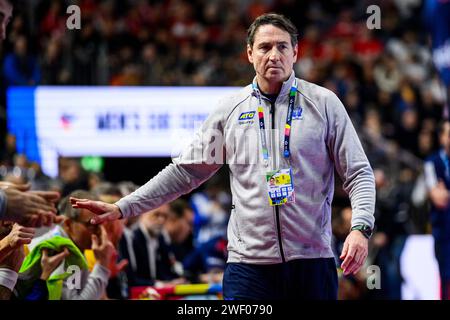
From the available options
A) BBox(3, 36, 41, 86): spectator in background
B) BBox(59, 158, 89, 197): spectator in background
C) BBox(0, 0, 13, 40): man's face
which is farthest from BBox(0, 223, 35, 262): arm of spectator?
BBox(59, 158, 89, 197): spectator in background

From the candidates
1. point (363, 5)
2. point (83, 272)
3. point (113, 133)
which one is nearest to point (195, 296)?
point (83, 272)

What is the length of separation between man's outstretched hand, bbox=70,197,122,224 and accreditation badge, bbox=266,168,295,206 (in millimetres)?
973

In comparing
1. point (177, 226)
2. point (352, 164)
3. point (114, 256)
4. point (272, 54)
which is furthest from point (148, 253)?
point (352, 164)

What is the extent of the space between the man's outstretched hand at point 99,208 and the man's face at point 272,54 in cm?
123

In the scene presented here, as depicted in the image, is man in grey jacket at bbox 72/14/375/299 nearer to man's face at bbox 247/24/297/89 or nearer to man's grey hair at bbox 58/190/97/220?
man's face at bbox 247/24/297/89

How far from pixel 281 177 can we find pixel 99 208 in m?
1.12

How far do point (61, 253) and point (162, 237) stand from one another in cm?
404

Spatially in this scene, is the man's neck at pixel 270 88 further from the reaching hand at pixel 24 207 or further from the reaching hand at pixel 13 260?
the reaching hand at pixel 13 260

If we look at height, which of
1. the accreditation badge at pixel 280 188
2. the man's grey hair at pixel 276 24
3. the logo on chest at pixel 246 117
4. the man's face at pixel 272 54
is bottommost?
the accreditation badge at pixel 280 188

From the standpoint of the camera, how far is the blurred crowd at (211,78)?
389 inches

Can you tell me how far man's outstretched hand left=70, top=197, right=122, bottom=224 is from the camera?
5.35 metres

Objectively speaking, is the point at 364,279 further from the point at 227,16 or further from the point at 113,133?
the point at 227,16

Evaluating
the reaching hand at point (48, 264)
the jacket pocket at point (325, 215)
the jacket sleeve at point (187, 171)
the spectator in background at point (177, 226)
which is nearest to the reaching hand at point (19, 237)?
the jacket sleeve at point (187, 171)

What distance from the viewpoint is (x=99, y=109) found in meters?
15.0
